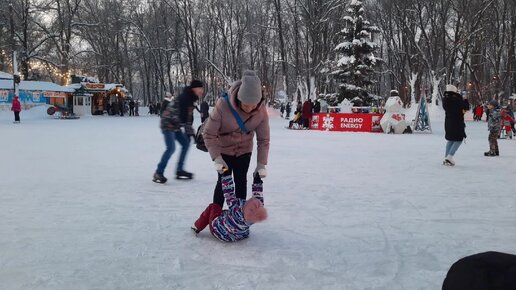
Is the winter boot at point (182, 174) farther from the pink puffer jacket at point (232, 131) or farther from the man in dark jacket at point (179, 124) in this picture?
the pink puffer jacket at point (232, 131)

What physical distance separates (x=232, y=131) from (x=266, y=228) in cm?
105

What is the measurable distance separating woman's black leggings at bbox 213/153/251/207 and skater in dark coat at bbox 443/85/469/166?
18.4 feet

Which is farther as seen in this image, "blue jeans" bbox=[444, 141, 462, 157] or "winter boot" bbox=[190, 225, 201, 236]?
"blue jeans" bbox=[444, 141, 462, 157]

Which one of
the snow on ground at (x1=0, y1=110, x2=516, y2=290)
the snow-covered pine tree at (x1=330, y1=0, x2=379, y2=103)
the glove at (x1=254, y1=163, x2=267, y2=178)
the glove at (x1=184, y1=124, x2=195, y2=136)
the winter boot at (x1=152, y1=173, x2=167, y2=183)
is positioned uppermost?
the snow-covered pine tree at (x1=330, y1=0, x2=379, y2=103)

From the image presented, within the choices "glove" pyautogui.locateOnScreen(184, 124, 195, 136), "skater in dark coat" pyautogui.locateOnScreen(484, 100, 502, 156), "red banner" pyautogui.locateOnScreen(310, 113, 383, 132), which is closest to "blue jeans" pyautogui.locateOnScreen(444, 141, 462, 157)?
"skater in dark coat" pyautogui.locateOnScreen(484, 100, 502, 156)

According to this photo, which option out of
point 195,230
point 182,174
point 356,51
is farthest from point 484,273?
point 356,51

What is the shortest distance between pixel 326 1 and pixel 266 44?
13.1 metres

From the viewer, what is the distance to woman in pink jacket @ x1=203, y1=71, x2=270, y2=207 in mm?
3338

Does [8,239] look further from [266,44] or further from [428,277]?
[266,44]

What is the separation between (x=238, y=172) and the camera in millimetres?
3736

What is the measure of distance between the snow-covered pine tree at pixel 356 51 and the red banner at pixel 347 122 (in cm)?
845

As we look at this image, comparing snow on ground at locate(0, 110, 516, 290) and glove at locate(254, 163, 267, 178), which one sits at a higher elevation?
glove at locate(254, 163, 267, 178)

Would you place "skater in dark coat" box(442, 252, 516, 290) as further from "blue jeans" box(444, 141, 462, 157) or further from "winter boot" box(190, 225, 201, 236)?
"blue jeans" box(444, 141, 462, 157)

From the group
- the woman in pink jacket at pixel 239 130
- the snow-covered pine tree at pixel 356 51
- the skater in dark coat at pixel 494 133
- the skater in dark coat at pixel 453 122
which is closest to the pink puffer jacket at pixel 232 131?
the woman in pink jacket at pixel 239 130
